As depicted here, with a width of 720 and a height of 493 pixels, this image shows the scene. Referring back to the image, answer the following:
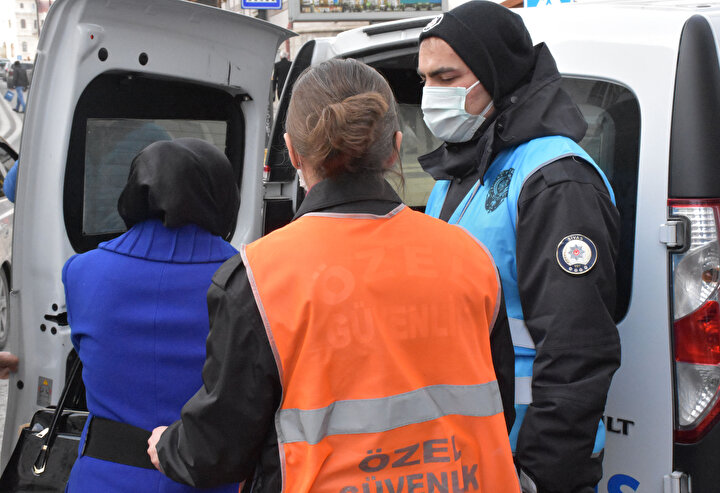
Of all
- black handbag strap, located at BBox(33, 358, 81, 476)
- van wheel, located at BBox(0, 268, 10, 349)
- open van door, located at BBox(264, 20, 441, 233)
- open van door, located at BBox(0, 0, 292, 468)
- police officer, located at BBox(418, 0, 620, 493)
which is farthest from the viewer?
van wheel, located at BBox(0, 268, 10, 349)

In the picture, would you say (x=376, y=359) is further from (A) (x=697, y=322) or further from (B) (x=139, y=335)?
(A) (x=697, y=322)

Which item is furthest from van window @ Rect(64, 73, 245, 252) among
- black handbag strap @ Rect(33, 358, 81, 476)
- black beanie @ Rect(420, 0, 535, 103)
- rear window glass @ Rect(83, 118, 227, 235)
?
black beanie @ Rect(420, 0, 535, 103)

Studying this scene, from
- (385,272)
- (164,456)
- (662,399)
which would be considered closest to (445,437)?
(385,272)

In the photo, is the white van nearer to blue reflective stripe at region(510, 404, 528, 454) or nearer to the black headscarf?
blue reflective stripe at region(510, 404, 528, 454)

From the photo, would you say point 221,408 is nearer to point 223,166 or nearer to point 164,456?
point 164,456

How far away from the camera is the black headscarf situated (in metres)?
2.00

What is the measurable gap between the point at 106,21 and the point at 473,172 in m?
1.40

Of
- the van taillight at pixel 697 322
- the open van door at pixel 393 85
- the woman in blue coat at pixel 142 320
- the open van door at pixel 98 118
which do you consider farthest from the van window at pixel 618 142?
the open van door at pixel 98 118

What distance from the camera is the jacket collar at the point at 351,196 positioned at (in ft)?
4.62

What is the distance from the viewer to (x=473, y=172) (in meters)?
2.30

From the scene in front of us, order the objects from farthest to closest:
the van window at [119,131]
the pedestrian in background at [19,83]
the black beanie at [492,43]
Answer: the pedestrian in background at [19,83], the van window at [119,131], the black beanie at [492,43]

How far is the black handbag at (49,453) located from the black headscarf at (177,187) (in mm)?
673

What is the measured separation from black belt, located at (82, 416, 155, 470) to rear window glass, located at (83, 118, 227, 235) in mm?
1032

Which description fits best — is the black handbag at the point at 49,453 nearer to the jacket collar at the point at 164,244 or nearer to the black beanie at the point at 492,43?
the jacket collar at the point at 164,244
